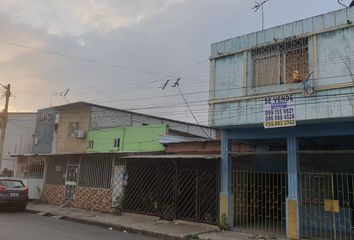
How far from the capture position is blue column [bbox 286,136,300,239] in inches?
476

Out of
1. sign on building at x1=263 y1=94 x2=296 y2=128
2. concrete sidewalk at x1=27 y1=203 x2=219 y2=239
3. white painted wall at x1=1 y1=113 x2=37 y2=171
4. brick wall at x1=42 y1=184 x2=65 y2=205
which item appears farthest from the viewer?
white painted wall at x1=1 y1=113 x2=37 y2=171

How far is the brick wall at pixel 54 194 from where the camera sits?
21.9 metres

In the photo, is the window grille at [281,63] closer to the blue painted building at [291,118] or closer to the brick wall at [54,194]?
the blue painted building at [291,118]

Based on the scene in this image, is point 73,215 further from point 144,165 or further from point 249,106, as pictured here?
point 249,106

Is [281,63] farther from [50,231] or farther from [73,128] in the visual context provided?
[73,128]

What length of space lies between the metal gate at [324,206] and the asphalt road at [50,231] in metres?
5.54

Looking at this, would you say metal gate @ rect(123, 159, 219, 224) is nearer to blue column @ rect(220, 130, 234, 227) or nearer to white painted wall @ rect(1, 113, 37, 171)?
blue column @ rect(220, 130, 234, 227)

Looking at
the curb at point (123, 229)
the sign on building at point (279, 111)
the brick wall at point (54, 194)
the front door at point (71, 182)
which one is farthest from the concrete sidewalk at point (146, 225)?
the sign on building at point (279, 111)

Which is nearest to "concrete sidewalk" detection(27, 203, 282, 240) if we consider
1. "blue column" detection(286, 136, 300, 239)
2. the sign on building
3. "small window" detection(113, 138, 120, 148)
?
"blue column" detection(286, 136, 300, 239)

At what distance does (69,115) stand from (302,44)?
15418mm

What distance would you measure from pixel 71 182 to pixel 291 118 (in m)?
13.7

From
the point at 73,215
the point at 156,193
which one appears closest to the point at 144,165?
the point at 156,193

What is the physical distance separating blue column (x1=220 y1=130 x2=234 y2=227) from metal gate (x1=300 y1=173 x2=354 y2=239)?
7.81ft

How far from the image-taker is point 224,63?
14000 millimetres
